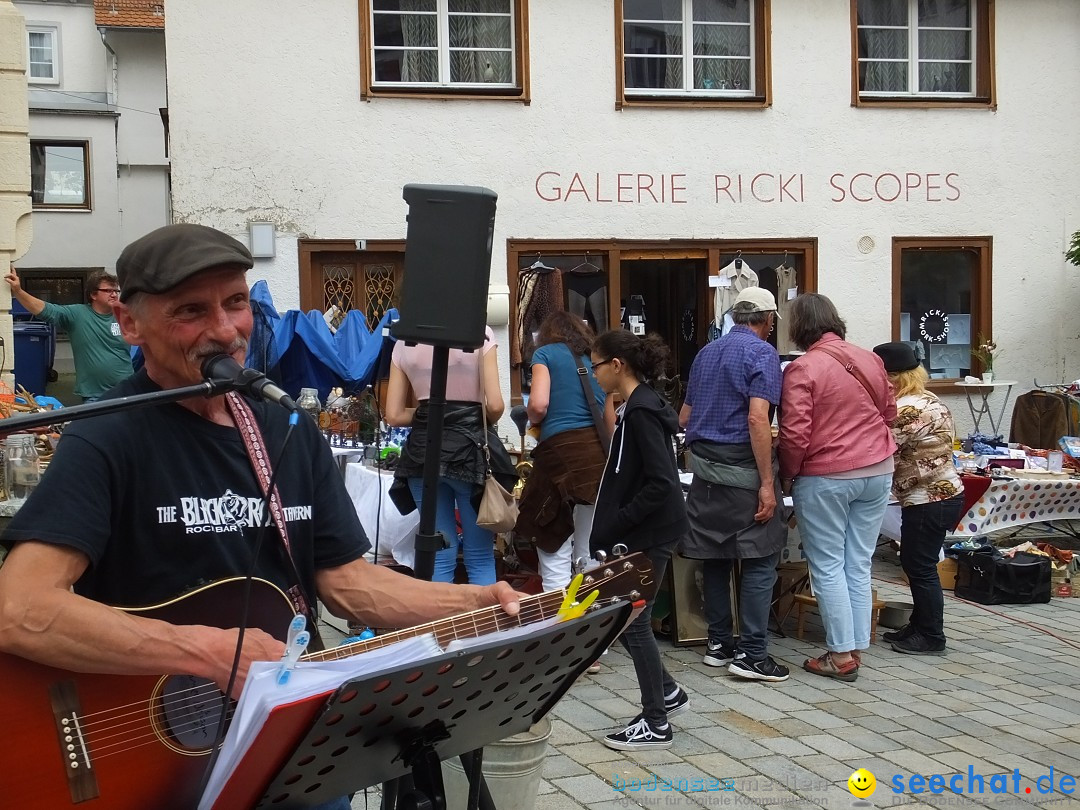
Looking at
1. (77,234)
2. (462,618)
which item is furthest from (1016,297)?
(77,234)

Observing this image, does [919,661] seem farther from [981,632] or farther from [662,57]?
[662,57]

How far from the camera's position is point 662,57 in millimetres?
11891

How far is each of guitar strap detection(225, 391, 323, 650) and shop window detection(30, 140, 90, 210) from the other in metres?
25.6

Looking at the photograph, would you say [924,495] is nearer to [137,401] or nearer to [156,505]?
[156,505]

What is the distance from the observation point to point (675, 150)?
1174 centimetres

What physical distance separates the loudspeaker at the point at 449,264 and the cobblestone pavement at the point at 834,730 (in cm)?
202

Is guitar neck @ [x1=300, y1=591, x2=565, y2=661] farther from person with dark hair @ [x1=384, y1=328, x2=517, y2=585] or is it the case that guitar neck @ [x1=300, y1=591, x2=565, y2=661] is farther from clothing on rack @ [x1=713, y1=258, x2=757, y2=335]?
clothing on rack @ [x1=713, y1=258, x2=757, y2=335]

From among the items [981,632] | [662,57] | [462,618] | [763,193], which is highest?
[662,57]

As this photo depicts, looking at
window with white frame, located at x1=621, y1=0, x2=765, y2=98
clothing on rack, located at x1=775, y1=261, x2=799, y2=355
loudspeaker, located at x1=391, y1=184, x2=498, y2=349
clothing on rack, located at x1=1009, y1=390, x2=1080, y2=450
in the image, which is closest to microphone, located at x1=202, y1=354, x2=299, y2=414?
loudspeaker, located at x1=391, y1=184, x2=498, y2=349

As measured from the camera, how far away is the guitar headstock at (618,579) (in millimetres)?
2324

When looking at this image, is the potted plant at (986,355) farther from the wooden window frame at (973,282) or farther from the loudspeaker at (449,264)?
the loudspeaker at (449,264)

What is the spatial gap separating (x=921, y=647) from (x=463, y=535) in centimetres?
273

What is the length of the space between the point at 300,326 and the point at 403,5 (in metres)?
4.53

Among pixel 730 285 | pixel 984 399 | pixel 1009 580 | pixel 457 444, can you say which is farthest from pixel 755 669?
pixel 984 399
